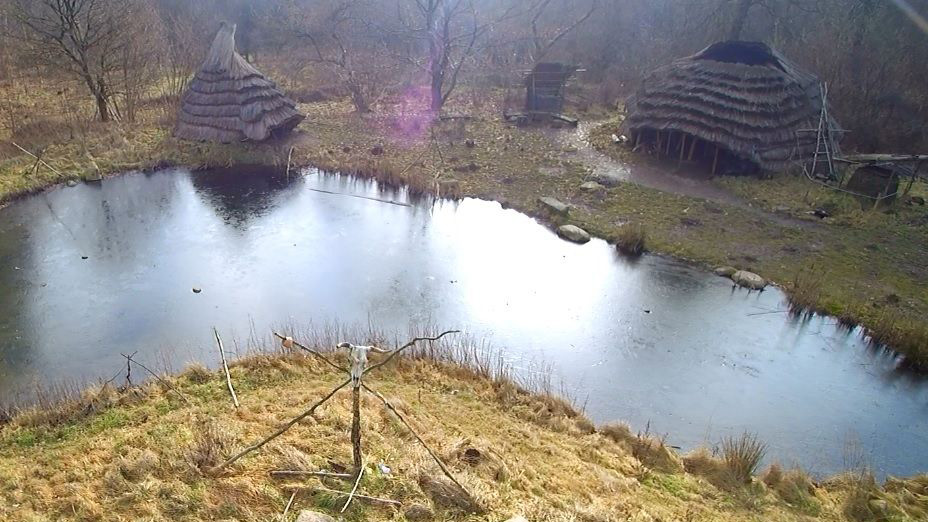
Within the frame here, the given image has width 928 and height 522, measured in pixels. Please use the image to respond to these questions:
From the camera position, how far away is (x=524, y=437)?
6812 mm

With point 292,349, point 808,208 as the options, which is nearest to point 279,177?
point 292,349

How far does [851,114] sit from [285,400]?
1942 centimetres

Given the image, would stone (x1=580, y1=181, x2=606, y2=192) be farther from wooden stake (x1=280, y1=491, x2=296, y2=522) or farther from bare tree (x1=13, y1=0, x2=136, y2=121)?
bare tree (x1=13, y1=0, x2=136, y2=121)

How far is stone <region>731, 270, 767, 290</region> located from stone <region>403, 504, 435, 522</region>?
8553 mm

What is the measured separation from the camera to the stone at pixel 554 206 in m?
13.5

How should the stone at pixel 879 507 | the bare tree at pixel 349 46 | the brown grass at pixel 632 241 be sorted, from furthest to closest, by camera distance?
the bare tree at pixel 349 46, the brown grass at pixel 632 241, the stone at pixel 879 507

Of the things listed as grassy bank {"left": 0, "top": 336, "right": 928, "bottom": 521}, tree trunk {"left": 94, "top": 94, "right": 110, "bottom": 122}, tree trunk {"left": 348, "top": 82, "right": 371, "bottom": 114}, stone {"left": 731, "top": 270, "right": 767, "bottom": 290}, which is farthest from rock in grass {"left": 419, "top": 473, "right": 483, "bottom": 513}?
tree trunk {"left": 94, "top": 94, "right": 110, "bottom": 122}

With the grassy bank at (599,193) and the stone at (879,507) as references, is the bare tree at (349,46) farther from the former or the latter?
the stone at (879,507)

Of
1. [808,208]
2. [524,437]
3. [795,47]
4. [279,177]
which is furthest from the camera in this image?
[795,47]

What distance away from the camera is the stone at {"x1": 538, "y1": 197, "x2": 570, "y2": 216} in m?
13.5

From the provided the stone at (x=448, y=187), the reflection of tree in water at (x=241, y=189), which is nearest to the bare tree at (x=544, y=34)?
the stone at (x=448, y=187)

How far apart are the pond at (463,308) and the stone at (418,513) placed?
370cm

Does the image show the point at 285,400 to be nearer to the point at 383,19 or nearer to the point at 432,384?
the point at 432,384

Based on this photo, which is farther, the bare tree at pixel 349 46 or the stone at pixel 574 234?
the bare tree at pixel 349 46
